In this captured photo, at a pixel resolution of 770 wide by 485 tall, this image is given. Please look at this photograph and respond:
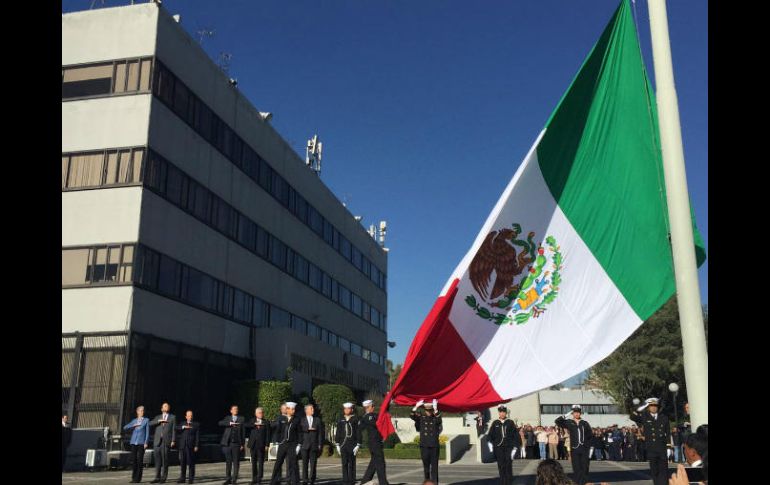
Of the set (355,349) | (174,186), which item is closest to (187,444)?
(174,186)

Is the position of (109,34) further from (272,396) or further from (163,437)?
(163,437)

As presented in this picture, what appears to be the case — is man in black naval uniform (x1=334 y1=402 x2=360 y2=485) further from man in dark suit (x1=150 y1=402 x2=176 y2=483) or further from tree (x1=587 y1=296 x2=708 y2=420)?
tree (x1=587 y1=296 x2=708 y2=420)

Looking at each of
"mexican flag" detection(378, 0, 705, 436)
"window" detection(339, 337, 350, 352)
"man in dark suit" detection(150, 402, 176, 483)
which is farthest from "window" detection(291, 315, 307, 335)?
"mexican flag" detection(378, 0, 705, 436)

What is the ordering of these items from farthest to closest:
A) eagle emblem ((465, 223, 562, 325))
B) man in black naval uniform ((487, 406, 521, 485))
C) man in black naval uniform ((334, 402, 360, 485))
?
man in black naval uniform ((334, 402, 360, 485))
man in black naval uniform ((487, 406, 521, 485))
eagle emblem ((465, 223, 562, 325))

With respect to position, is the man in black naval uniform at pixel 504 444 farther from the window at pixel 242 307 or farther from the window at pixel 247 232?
the window at pixel 247 232

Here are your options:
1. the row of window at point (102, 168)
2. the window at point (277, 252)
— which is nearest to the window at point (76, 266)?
the row of window at point (102, 168)

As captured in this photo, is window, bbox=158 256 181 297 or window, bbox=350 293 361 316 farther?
window, bbox=350 293 361 316

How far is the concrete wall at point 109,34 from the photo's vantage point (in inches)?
1070

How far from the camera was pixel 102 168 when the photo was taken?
26453mm

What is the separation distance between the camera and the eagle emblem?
27.6 ft

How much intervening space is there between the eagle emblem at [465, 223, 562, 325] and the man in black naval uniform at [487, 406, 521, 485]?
592 centimetres

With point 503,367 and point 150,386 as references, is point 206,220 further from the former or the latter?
point 503,367

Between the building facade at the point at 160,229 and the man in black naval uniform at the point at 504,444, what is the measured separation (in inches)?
592
